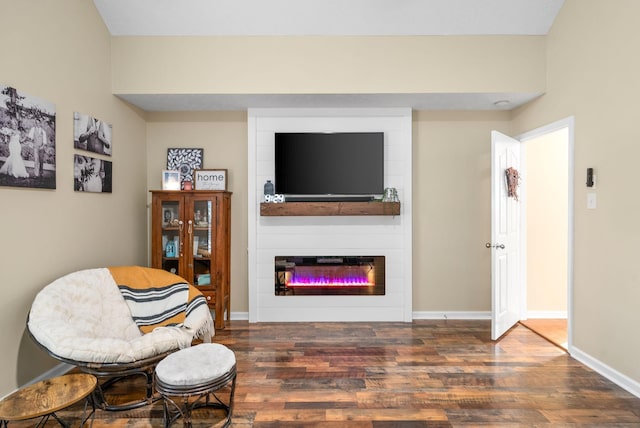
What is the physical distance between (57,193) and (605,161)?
167 inches

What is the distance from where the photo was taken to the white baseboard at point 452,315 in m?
4.36

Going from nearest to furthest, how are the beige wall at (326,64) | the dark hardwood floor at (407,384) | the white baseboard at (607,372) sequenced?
the dark hardwood floor at (407,384) → the white baseboard at (607,372) → the beige wall at (326,64)

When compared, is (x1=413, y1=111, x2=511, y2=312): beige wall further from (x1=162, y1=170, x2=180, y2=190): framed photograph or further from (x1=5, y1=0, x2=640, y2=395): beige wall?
(x1=162, y1=170, x2=180, y2=190): framed photograph

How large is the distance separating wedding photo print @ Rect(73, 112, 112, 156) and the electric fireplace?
81.6 inches

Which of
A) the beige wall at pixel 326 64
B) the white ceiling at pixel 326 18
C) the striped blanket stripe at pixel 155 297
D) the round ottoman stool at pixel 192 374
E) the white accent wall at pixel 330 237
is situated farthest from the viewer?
the white accent wall at pixel 330 237

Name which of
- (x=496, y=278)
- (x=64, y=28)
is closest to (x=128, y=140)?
(x=64, y=28)

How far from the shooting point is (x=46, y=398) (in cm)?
190

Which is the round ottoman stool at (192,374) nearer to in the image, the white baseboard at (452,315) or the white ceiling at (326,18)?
the white ceiling at (326,18)

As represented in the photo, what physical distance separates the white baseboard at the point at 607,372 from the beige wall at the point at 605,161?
0.11ft

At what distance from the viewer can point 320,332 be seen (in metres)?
3.91

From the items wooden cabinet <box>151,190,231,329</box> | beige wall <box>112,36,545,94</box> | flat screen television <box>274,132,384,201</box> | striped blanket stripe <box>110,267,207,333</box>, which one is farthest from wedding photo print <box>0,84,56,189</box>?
flat screen television <box>274,132,384,201</box>

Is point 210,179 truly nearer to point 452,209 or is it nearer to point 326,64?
point 326,64

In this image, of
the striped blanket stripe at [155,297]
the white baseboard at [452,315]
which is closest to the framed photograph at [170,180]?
the striped blanket stripe at [155,297]

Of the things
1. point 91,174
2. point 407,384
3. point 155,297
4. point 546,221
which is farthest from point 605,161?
point 91,174
